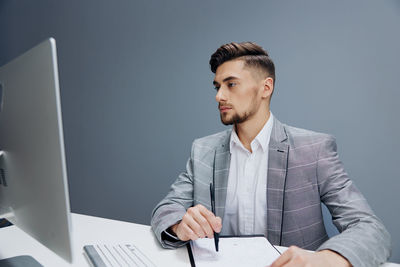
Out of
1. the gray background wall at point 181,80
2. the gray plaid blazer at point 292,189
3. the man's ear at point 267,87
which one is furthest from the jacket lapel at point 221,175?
the gray background wall at point 181,80

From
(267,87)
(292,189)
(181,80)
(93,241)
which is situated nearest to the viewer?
(93,241)

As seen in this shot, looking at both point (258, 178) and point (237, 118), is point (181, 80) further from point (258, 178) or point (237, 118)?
point (258, 178)

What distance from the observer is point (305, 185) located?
1.06 m

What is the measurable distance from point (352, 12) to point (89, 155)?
195 cm

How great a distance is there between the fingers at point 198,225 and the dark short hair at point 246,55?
2.46 feet

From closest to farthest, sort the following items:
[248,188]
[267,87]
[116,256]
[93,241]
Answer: [116,256] < [93,241] < [248,188] < [267,87]

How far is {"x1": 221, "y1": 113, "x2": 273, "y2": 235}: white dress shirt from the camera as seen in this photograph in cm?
113

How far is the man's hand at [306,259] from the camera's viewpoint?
0.56 m

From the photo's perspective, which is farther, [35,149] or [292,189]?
[292,189]

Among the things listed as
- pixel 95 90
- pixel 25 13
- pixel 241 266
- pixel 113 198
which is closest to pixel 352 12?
pixel 241 266

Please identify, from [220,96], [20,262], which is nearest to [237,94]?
[220,96]

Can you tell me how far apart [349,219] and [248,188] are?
0.40 metres

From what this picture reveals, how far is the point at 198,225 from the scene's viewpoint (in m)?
0.72

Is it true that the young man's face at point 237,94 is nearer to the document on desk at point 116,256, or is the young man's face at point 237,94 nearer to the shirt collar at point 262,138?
the shirt collar at point 262,138
